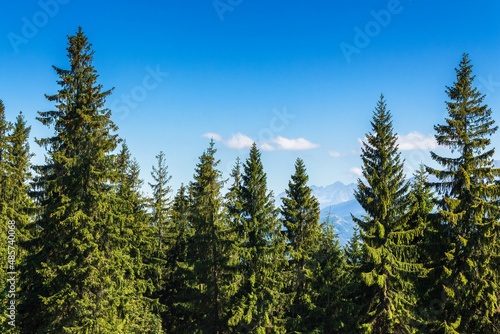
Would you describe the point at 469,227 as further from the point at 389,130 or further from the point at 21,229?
the point at 21,229

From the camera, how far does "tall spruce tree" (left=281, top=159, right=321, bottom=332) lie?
23395 mm

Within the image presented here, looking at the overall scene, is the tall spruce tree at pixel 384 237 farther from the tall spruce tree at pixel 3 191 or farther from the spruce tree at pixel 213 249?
the tall spruce tree at pixel 3 191

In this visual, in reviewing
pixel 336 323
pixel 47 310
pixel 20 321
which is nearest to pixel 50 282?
pixel 47 310

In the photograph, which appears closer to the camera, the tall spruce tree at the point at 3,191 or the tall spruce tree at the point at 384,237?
the tall spruce tree at the point at 384,237

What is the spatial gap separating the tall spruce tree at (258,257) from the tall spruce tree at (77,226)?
718 cm

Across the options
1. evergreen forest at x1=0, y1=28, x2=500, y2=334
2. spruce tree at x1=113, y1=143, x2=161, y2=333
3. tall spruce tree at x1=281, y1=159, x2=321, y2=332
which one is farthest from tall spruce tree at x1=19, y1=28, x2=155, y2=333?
tall spruce tree at x1=281, y1=159, x2=321, y2=332

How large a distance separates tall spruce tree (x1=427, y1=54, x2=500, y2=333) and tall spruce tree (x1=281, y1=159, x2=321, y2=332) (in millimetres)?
7891

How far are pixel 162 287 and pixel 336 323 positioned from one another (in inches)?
818

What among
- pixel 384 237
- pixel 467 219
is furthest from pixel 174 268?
pixel 467 219

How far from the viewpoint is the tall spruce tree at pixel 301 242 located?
23.4m

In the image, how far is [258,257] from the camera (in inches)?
884

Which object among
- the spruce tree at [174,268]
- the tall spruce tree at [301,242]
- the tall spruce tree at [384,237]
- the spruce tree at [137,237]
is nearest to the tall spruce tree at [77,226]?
the spruce tree at [137,237]

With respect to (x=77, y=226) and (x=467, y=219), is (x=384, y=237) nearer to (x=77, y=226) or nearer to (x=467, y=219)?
(x=467, y=219)

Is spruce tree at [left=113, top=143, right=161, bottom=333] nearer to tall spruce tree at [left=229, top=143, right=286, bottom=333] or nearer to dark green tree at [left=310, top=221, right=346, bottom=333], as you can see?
tall spruce tree at [left=229, top=143, right=286, bottom=333]
